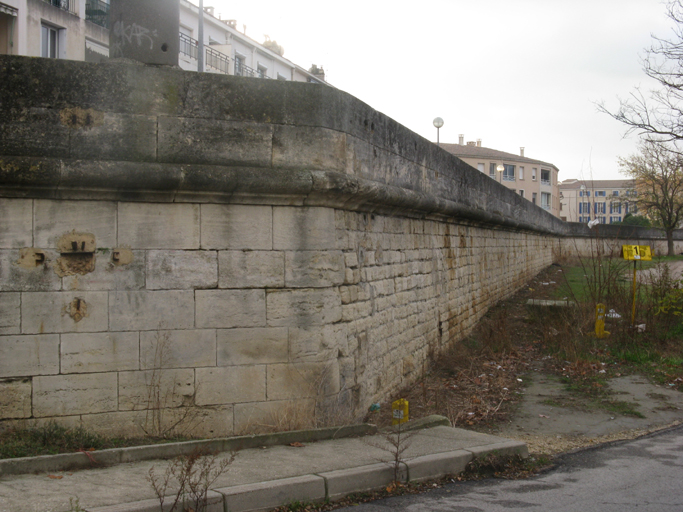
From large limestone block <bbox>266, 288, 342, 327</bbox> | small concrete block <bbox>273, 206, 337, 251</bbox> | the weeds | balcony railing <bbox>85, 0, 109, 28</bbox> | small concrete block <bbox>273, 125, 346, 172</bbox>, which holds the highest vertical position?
balcony railing <bbox>85, 0, 109, 28</bbox>

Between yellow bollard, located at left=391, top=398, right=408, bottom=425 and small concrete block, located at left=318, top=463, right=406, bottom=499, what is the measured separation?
1.17 meters

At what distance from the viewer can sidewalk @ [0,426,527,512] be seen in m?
3.71

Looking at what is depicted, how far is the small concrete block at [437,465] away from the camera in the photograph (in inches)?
182

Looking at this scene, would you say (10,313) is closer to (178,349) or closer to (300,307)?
(178,349)

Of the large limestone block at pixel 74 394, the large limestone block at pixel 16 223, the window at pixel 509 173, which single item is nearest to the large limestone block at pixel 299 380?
the large limestone block at pixel 74 394

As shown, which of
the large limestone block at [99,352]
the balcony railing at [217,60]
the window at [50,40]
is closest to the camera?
the large limestone block at [99,352]

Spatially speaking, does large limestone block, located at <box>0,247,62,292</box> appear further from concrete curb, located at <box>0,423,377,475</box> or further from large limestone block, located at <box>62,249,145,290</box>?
concrete curb, located at <box>0,423,377,475</box>

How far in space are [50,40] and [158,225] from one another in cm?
1874

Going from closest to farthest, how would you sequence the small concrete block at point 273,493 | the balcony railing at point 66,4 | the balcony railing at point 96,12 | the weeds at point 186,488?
the weeds at point 186,488, the small concrete block at point 273,493, the balcony railing at point 66,4, the balcony railing at point 96,12

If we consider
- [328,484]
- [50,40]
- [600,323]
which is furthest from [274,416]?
[50,40]

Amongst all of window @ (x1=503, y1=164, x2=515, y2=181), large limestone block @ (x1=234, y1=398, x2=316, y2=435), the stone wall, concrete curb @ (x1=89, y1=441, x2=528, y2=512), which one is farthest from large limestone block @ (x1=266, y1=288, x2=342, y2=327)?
window @ (x1=503, y1=164, x2=515, y2=181)

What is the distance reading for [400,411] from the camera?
5.72 meters

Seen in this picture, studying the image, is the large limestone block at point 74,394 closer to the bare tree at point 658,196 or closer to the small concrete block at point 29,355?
the small concrete block at point 29,355

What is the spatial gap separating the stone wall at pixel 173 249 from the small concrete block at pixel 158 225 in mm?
11
